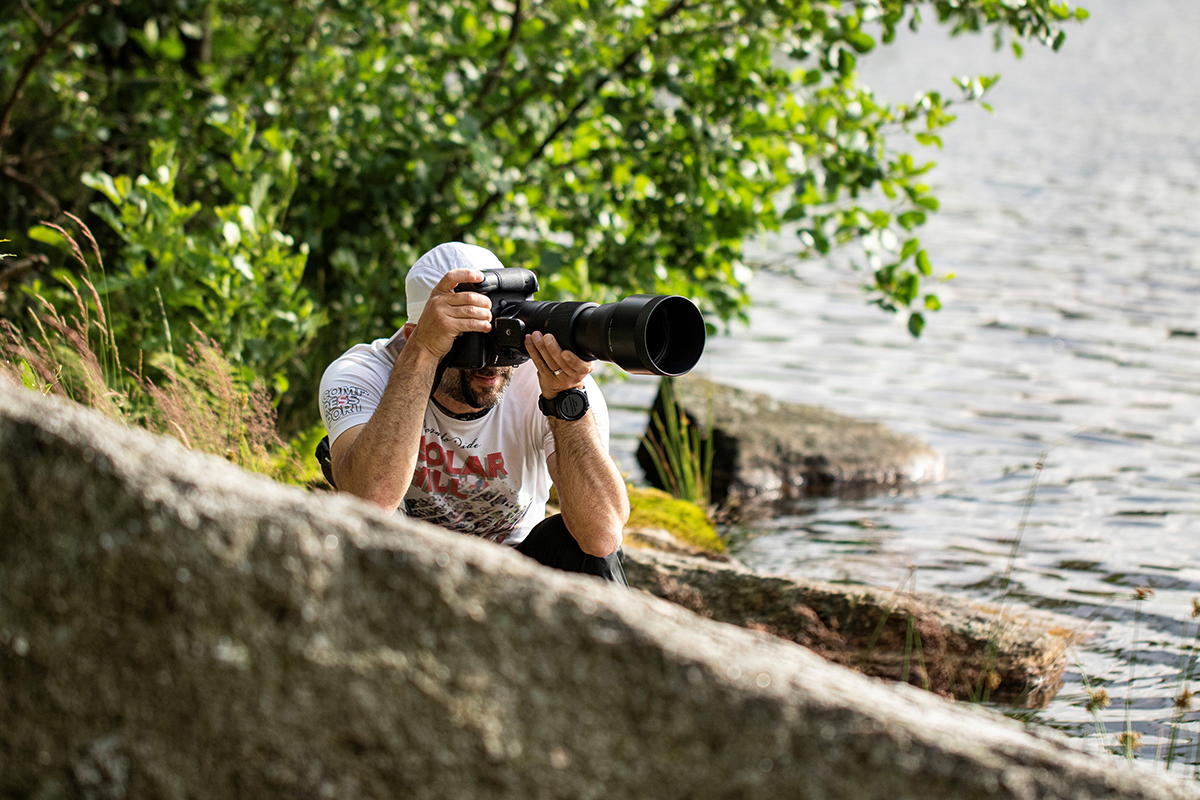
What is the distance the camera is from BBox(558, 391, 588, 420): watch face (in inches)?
98.6

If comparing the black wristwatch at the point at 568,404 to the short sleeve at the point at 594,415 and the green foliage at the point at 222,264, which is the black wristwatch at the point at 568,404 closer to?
the short sleeve at the point at 594,415

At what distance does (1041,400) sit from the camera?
757cm

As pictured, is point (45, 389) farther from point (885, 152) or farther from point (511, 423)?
point (885, 152)

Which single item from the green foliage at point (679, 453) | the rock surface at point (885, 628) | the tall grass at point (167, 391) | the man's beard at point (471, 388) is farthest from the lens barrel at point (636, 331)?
the green foliage at point (679, 453)

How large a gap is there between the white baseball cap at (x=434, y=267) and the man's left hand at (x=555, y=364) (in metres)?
0.32

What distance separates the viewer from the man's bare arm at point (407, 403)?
95.1 inches

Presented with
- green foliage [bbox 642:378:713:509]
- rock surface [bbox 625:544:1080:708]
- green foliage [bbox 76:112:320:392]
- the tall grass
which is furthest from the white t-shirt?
green foliage [bbox 642:378:713:509]

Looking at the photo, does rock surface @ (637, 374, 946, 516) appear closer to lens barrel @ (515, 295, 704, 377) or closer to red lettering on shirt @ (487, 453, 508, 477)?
red lettering on shirt @ (487, 453, 508, 477)

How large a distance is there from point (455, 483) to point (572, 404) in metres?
0.43

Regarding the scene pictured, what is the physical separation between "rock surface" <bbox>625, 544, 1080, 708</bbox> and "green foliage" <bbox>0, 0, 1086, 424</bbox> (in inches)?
51.2

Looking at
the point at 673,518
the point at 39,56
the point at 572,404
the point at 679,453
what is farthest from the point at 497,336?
the point at 679,453

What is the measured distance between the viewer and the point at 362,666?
1.24 meters

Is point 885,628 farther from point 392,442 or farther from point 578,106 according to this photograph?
point 578,106

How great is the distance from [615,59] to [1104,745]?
3157mm
